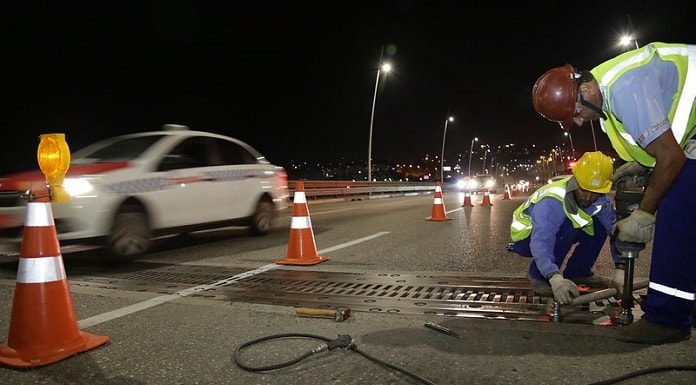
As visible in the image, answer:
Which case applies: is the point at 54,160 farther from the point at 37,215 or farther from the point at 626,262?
the point at 626,262

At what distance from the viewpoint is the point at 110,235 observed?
5973 mm

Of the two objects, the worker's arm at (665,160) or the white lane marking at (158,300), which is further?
the white lane marking at (158,300)

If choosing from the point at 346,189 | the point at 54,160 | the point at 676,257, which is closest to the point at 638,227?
the point at 676,257

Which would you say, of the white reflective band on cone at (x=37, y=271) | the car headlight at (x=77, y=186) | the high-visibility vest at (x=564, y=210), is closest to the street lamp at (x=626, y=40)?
the high-visibility vest at (x=564, y=210)

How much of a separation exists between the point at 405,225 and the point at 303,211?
13.8 feet

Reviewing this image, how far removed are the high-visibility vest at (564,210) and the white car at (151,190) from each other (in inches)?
180

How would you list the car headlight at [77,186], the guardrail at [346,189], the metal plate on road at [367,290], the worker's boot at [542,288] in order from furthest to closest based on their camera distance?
the guardrail at [346,189]
the car headlight at [77,186]
the worker's boot at [542,288]
the metal plate on road at [367,290]

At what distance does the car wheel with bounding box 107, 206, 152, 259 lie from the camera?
19.9 feet


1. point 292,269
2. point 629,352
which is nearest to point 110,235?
point 292,269

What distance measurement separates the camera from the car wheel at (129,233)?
6.05m

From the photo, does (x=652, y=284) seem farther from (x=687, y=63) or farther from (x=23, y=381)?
(x=23, y=381)

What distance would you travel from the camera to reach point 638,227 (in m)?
2.69

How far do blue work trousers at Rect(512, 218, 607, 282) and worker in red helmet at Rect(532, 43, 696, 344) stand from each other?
3.48ft

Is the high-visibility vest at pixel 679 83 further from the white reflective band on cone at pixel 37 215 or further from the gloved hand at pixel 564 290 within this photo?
the white reflective band on cone at pixel 37 215
